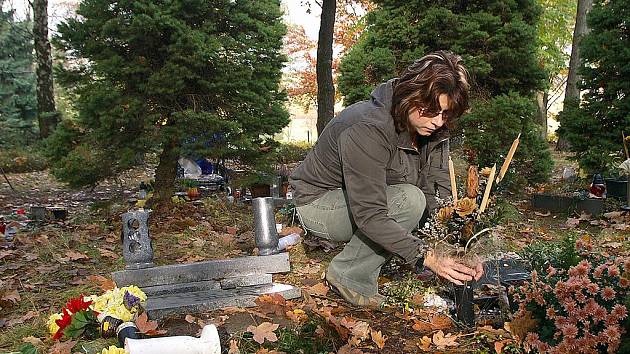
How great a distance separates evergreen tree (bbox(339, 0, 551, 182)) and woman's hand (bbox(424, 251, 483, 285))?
4.41 m

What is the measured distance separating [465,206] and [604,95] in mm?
4896

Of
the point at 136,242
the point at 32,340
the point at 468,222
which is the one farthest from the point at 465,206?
the point at 32,340

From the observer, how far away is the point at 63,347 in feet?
8.42

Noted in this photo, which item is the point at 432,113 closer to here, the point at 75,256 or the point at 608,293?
the point at 608,293

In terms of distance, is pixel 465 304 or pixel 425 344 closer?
pixel 425 344

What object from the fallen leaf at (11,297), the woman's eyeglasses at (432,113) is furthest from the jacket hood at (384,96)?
the fallen leaf at (11,297)

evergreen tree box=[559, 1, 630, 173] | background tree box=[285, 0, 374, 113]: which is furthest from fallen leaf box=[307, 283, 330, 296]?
background tree box=[285, 0, 374, 113]

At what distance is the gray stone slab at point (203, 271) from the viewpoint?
3.24m

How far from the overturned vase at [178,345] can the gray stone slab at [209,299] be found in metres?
0.61

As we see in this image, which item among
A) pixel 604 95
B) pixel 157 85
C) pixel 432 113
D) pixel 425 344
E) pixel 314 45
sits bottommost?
pixel 425 344

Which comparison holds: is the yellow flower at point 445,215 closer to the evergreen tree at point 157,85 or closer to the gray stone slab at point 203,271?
the gray stone slab at point 203,271

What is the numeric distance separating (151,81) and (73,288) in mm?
2562

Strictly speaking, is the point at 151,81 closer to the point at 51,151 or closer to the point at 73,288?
the point at 51,151

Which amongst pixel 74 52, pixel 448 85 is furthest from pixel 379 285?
pixel 74 52
